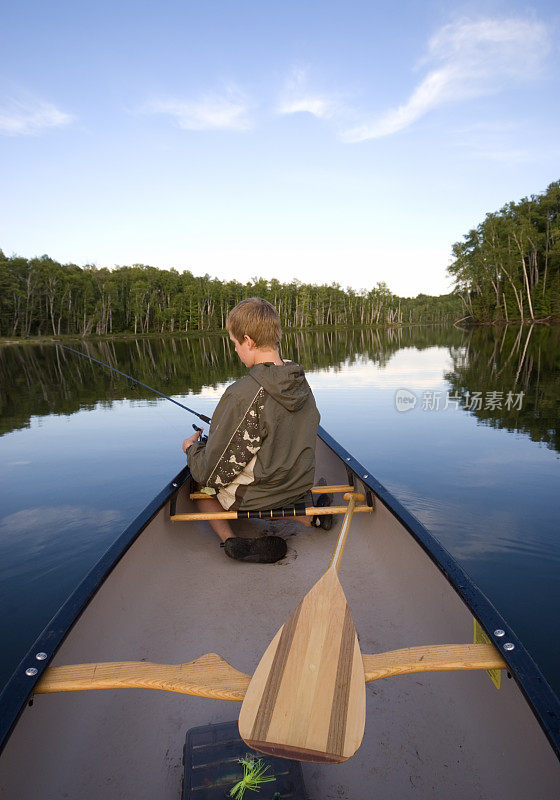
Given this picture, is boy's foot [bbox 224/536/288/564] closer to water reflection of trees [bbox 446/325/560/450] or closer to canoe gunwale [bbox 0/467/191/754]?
canoe gunwale [bbox 0/467/191/754]

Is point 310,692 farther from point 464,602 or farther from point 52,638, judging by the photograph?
point 52,638

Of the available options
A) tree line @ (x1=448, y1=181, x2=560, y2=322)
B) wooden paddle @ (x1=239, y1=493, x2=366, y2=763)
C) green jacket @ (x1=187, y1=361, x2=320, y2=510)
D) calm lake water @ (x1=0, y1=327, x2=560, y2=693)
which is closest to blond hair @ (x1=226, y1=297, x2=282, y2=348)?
green jacket @ (x1=187, y1=361, x2=320, y2=510)

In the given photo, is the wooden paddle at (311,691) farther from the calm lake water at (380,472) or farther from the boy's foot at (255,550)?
the calm lake water at (380,472)

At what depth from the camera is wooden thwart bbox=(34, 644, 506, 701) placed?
5.21 ft

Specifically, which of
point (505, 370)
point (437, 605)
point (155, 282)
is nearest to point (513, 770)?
point (437, 605)

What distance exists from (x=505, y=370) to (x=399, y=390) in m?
4.87

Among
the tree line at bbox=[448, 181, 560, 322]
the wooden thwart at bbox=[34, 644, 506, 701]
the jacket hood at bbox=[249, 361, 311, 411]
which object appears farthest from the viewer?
the tree line at bbox=[448, 181, 560, 322]

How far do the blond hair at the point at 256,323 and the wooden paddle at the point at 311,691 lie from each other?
5.71ft

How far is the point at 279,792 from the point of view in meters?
1.65

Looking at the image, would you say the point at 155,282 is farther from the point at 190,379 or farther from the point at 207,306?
the point at 190,379

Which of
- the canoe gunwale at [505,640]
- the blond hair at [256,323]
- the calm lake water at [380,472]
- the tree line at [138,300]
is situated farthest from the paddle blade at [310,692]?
the tree line at [138,300]

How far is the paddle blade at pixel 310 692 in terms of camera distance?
1436mm

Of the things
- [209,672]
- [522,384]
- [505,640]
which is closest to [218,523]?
[209,672]

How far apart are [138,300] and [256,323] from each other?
8264cm
